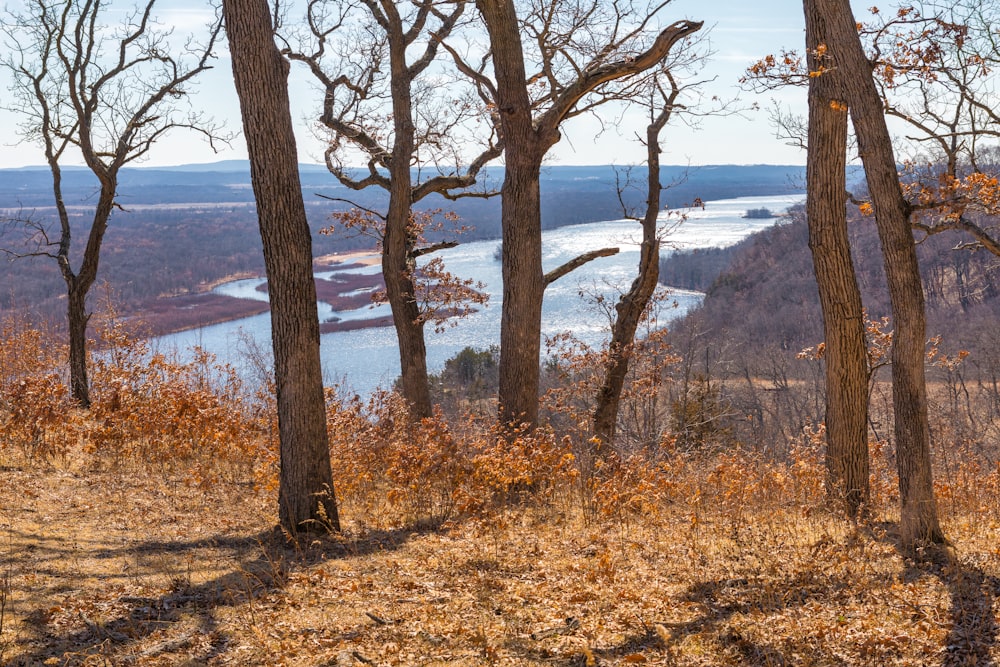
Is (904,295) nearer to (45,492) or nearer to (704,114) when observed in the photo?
(704,114)

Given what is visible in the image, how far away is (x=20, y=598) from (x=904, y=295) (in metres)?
6.45

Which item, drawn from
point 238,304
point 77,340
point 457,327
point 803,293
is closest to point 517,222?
point 77,340

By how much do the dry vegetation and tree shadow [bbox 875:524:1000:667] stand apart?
0.02m

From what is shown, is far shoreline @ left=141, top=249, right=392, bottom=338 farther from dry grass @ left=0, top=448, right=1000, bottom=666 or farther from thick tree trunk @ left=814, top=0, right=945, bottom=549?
thick tree trunk @ left=814, top=0, right=945, bottom=549

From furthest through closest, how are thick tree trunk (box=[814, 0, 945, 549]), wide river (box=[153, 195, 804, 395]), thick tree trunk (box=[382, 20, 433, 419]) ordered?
wide river (box=[153, 195, 804, 395]) → thick tree trunk (box=[382, 20, 433, 419]) → thick tree trunk (box=[814, 0, 945, 549])

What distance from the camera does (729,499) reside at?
7711mm

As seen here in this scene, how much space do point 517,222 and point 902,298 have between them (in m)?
4.49

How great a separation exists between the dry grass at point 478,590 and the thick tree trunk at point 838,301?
79 centimetres

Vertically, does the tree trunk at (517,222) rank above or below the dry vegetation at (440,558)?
above

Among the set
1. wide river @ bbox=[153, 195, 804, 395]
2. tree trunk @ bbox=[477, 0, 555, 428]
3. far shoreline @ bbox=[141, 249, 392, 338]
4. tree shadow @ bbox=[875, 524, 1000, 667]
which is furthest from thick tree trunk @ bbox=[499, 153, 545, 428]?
far shoreline @ bbox=[141, 249, 392, 338]

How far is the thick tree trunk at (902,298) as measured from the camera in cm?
572

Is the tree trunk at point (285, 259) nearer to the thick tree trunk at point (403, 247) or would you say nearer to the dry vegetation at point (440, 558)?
the dry vegetation at point (440, 558)

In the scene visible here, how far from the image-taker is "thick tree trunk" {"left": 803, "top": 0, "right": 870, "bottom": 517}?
7.60m

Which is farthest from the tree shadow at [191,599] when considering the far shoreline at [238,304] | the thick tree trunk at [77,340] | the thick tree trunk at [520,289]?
the far shoreline at [238,304]
